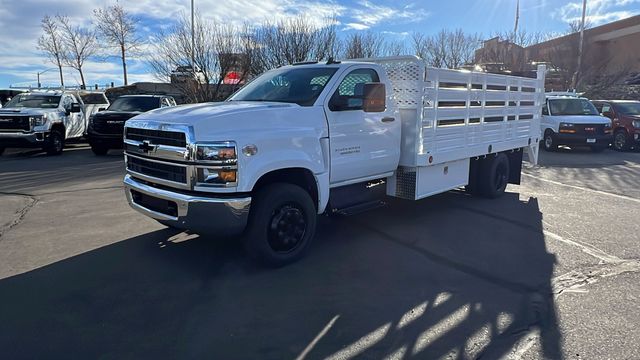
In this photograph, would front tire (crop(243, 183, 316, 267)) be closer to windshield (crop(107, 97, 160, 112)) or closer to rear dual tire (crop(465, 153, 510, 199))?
rear dual tire (crop(465, 153, 510, 199))

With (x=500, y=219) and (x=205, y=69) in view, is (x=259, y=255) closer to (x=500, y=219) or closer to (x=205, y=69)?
(x=500, y=219)

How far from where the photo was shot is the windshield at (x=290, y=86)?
537cm

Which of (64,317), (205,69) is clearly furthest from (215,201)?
(205,69)

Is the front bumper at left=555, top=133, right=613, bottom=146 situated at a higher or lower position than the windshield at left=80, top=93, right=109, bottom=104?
lower

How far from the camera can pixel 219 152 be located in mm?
4312

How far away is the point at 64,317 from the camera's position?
382cm

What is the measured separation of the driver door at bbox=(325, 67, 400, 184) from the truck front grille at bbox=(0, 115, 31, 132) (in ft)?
39.7

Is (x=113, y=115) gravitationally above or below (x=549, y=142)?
above

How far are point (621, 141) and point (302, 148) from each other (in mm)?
16741

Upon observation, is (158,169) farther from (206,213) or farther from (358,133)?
(358,133)

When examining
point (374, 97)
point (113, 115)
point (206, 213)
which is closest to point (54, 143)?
point (113, 115)

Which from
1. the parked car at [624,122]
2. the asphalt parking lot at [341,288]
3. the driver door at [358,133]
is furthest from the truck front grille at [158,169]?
the parked car at [624,122]

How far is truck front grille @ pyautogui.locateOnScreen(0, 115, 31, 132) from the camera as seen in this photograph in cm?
1369

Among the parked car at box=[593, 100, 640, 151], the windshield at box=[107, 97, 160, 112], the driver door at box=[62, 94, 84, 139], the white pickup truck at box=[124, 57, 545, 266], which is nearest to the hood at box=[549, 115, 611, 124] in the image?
the parked car at box=[593, 100, 640, 151]
